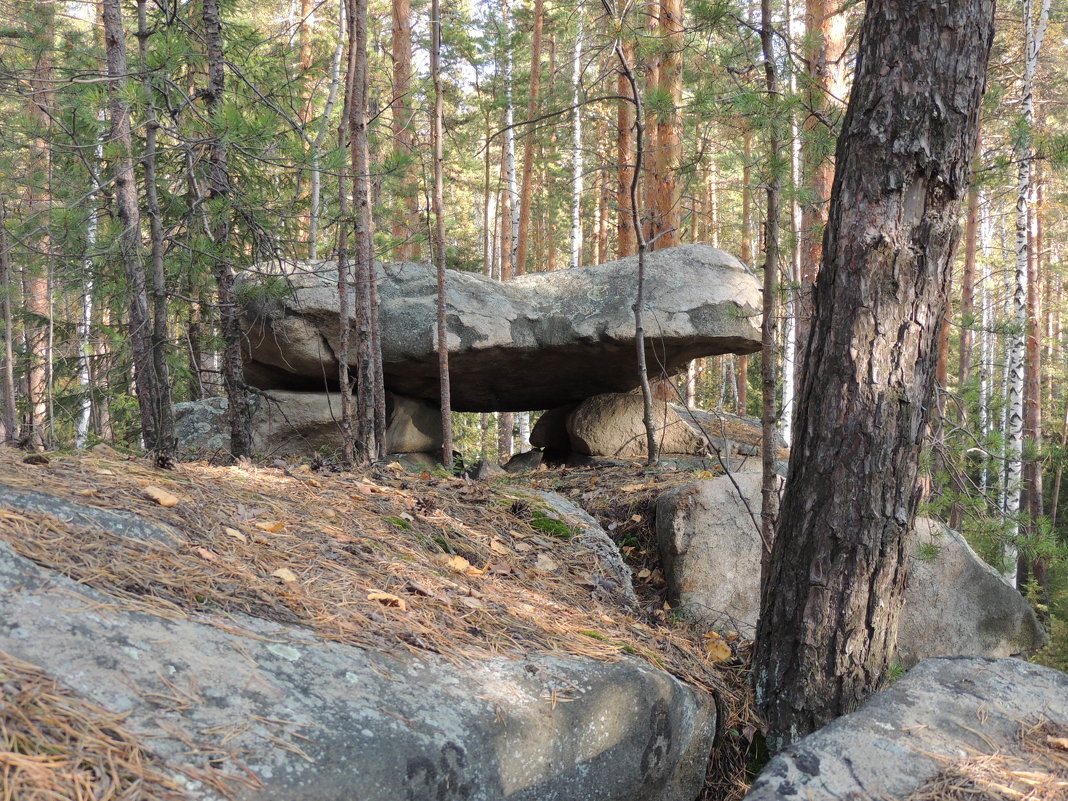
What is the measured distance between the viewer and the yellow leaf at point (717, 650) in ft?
11.4

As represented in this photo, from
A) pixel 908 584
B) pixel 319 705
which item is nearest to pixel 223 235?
pixel 319 705

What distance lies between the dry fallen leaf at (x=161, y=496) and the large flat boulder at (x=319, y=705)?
0.83 ft

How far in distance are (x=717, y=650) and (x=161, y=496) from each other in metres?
2.45

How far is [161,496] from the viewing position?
2691 millimetres

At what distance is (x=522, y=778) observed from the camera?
2121 mm

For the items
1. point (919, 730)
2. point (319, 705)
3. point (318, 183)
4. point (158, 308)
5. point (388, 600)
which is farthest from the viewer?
point (318, 183)

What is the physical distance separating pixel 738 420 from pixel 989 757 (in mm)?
7997

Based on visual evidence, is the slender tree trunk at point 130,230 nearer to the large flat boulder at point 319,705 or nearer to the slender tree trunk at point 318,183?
the slender tree trunk at point 318,183

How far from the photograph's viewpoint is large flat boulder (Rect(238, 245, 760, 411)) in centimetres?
813

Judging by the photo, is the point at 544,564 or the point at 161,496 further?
the point at 544,564

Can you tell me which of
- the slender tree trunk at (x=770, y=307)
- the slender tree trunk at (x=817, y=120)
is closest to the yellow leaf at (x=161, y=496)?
the slender tree trunk at (x=770, y=307)

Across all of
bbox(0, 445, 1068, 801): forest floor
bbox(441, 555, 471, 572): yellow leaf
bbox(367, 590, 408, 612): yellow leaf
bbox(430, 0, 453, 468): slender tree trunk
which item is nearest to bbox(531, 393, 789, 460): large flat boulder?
bbox(430, 0, 453, 468): slender tree trunk

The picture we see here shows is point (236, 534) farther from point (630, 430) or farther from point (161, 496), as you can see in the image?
point (630, 430)

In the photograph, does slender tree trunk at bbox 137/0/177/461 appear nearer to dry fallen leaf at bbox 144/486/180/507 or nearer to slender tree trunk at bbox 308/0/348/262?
slender tree trunk at bbox 308/0/348/262
